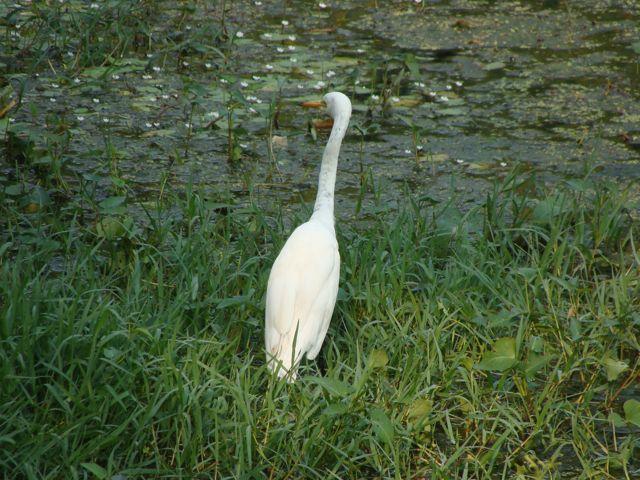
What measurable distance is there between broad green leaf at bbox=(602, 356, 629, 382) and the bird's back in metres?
0.95

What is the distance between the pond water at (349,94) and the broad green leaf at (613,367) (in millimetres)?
1265

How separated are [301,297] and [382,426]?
1.96ft

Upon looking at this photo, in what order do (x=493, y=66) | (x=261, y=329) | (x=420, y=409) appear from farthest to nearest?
1. (x=493, y=66)
2. (x=261, y=329)
3. (x=420, y=409)

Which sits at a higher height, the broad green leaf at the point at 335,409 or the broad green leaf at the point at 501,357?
the broad green leaf at the point at 335,409

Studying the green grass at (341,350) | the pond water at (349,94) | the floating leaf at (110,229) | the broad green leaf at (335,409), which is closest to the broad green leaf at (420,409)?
the green grass at (341,350)

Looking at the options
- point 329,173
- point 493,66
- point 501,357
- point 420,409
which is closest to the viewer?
point 420,409

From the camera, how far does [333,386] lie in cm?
294

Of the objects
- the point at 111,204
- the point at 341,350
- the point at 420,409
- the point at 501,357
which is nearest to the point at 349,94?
the point at 111,204

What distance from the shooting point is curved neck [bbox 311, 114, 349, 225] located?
12.2 feet

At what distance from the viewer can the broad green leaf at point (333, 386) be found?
9.57 feet

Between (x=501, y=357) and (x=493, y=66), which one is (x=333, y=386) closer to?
(x=501, y=357)

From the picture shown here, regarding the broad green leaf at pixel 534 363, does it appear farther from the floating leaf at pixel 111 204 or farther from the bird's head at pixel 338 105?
the floating leaf at pixel 111 204

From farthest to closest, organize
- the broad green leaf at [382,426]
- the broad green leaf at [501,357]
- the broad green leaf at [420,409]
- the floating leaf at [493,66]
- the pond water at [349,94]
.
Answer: the floating leaf at [493,66] < the pond water at [349,94] < the broad green leaf at [501,357] < the broad green leaf at [420,409] < the broad green leaf at [382,426]

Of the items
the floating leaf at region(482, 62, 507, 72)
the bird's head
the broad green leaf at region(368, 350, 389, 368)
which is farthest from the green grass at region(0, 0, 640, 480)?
the floating leaf at region(482, 62, 507, 72)
